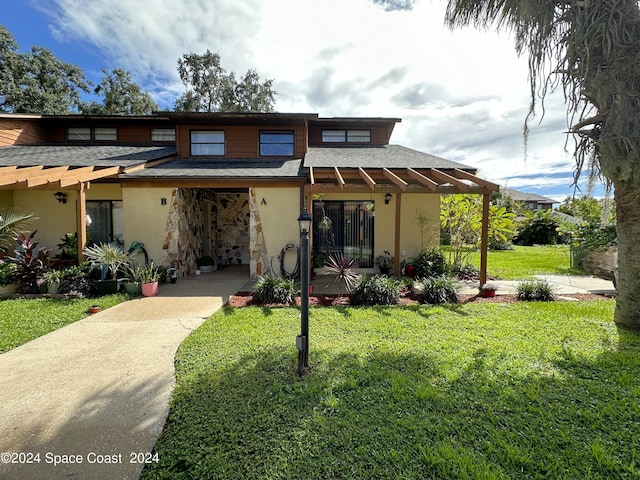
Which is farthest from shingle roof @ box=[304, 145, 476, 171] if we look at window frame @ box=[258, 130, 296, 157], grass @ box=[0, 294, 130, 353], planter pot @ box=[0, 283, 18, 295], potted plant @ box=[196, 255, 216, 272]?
planter pot @ box=[0, 283, 18, 295]

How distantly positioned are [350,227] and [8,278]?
375 inches

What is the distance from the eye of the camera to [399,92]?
12.5 meters

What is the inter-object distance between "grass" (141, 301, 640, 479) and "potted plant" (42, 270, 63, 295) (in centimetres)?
499

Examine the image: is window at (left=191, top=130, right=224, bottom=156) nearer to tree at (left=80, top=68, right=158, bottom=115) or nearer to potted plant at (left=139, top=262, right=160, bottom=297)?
→ potted plant at (left=139, top=262, right=160, bottom=297)

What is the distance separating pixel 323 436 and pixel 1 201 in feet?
42.4

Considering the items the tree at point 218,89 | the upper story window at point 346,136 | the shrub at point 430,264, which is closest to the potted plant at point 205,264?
the upper story window at point 346,136

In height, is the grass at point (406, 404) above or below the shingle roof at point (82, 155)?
below

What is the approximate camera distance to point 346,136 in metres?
12.4

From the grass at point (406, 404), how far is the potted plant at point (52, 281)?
499 centimetres

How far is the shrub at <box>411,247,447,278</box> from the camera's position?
843cm

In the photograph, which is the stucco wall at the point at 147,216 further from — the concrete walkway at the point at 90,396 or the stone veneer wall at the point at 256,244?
the concrete walkway at the point at 90,396

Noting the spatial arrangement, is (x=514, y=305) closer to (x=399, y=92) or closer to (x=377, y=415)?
(x=377, y=415)

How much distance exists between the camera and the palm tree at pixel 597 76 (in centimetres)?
385

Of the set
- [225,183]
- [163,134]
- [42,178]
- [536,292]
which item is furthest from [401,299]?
[163,134]
